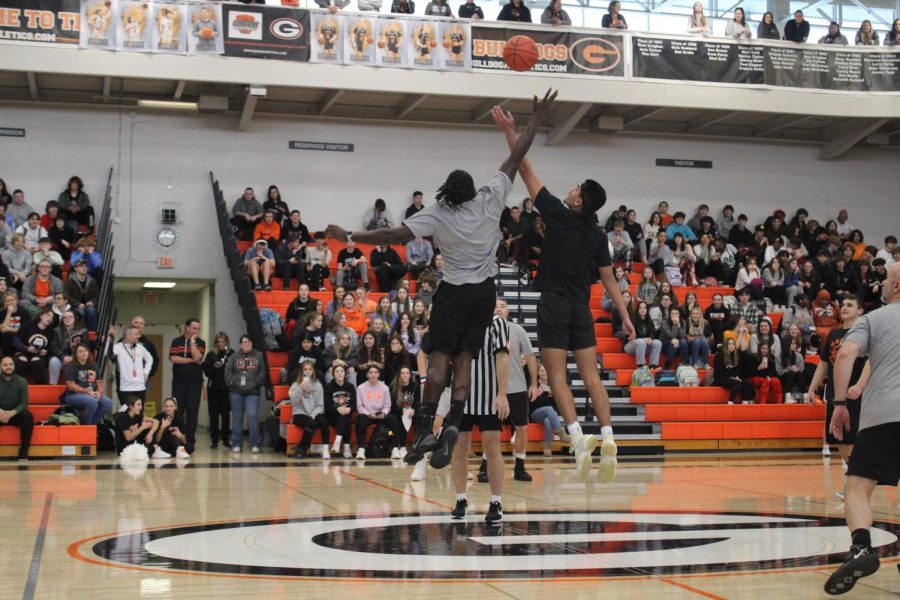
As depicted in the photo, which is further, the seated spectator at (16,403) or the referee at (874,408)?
the seated spectator at (16,403)

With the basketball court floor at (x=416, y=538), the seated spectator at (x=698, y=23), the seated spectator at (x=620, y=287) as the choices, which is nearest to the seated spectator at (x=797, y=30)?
the seated spectator at (x=698, y=23)

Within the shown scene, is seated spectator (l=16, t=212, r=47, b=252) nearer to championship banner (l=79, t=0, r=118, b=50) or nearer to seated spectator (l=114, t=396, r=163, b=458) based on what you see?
championship banner (l=79, t=0, r=118, b=50)

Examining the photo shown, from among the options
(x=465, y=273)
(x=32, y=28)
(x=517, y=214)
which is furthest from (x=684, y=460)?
(x=32, y=28)

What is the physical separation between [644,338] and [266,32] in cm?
865

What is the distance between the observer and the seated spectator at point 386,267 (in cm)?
1927

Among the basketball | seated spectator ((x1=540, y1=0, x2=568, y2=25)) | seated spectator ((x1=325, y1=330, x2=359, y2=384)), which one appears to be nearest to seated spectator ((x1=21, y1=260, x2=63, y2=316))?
seated spectator ((x1=325, y1=330, x2=359, y2=384))

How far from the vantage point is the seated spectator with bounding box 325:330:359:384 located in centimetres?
1572

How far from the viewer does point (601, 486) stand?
10750mm

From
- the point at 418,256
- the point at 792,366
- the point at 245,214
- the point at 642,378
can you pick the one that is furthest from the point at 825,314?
the point at 245,214

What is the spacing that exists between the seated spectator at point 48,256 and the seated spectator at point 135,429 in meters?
3.60

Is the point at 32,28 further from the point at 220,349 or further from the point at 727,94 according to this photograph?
the point at 727,94

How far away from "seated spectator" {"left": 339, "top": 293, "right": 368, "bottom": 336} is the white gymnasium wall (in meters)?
4.62

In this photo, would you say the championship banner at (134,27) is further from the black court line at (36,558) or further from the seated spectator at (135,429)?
the black court line at (36,558)

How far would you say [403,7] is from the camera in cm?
1997
